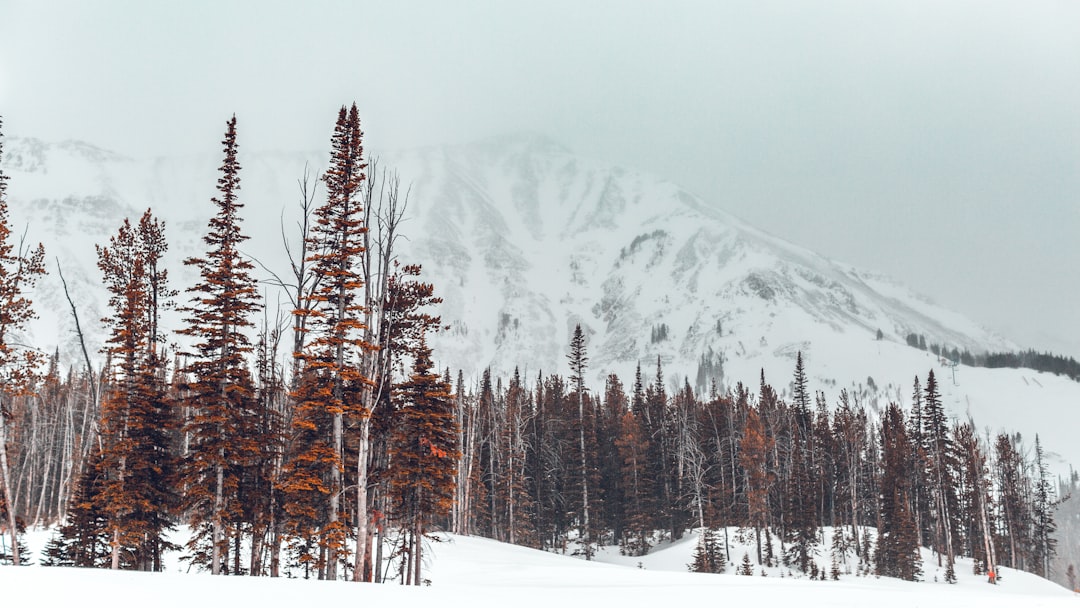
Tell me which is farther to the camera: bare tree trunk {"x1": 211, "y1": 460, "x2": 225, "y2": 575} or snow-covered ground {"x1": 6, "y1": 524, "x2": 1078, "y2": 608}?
bare tree trunk {"x1": 211, "y1": 460, "x2": 225, "y2": 575}

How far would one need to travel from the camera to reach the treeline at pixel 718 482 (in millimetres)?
57562

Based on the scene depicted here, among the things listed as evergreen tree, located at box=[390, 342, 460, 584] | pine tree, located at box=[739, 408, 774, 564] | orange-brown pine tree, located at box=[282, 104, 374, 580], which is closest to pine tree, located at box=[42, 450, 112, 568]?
orange-brown pine tree, located at box=[282, 104, 374, 580]

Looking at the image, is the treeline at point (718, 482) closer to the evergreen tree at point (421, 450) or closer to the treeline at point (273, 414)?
the evergreen tree at point (421, 450)

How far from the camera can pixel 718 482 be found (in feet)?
240

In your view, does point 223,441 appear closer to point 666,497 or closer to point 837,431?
point 666,497

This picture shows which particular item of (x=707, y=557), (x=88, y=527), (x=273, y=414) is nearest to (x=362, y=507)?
(x=273, y=414)

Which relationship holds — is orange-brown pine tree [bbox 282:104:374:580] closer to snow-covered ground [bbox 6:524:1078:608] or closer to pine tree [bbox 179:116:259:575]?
pine tree [bbox 179:116:259:575]

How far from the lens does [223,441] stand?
23844 millimetres

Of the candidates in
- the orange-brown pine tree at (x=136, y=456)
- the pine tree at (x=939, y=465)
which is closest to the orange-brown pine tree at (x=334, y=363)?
the orange-brown pine tree at (x=136, y=456)

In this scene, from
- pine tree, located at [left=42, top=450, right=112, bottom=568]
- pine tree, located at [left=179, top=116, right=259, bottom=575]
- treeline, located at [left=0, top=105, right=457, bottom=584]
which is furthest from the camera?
pine tree, located at [left=42, top=450, right=112, bottom=568]

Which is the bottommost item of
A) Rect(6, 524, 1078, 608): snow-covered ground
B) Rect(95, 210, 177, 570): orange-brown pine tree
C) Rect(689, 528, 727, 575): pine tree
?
Rect(689, 528, 727, 575): pine tree

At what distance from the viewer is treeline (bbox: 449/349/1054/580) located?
189 feet

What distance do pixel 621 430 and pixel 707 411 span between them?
10208mm

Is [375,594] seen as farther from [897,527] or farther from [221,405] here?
[897,527]
